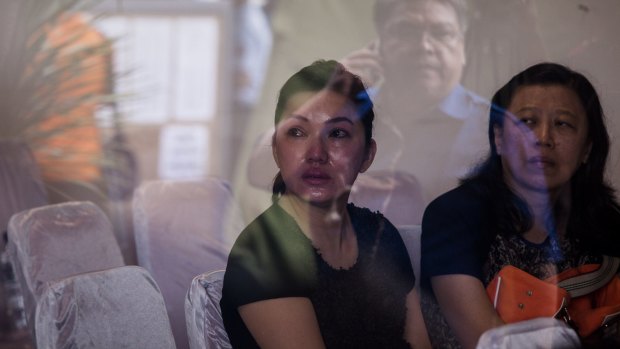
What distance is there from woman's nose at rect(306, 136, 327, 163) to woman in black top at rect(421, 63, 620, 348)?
29 cm

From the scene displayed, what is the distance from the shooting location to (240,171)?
1.78 metres

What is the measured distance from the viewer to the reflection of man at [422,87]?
1.49 metres

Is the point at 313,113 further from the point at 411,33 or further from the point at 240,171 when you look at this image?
the point at 240,171

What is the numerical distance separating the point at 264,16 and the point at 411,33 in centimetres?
41

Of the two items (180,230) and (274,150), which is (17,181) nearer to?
(180,230)

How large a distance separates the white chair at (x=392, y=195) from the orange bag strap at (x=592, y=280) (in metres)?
0.29

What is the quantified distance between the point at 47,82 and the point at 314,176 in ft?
5.53

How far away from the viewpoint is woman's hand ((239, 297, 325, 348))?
3.30 feet

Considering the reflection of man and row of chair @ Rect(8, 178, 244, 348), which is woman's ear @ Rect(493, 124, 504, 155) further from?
row of chair @ Rect(8, 178, 244, 348)

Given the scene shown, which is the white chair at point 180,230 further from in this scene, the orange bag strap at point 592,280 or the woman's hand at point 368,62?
the orange bag strap at point 592,280

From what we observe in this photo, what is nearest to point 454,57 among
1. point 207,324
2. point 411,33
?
point 411,33

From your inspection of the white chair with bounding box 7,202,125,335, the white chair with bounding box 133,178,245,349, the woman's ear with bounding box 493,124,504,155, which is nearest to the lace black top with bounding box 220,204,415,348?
the woman's ear with bounding box 493,124,504,155

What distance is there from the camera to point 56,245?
1.64 meters

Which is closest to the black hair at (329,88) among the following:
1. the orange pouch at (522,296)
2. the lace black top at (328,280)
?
the lace black top at (328,280)
